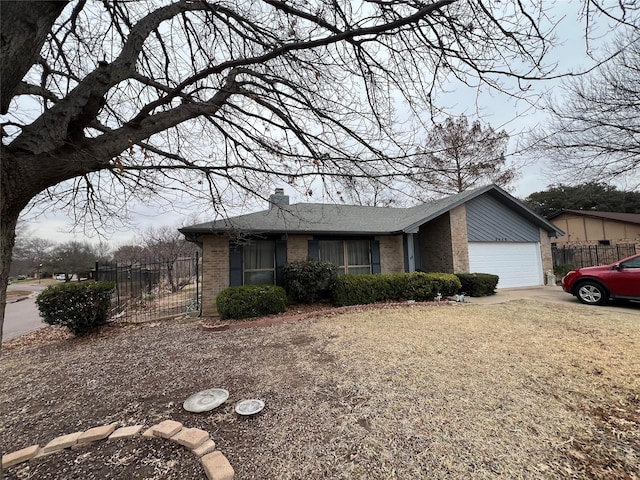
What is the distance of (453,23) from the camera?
2787mm

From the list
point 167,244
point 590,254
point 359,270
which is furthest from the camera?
point 167,244

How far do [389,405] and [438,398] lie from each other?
0.58 m

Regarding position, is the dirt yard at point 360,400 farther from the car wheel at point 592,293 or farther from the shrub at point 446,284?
the shrub at point 446,284

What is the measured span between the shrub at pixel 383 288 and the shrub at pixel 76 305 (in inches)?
249

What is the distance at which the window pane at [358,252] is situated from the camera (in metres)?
10.7

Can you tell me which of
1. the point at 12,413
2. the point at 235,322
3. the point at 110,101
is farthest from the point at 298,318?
the point at 110,101

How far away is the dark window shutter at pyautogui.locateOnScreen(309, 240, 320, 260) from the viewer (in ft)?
32.2

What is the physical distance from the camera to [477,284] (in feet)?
32.0

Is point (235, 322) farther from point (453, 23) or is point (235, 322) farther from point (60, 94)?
point (453, 23)

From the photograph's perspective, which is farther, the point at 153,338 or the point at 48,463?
the point at 153,338

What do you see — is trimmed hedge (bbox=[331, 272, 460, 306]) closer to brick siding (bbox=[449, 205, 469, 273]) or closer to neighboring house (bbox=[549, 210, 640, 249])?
brick siding (bbox=[449, 205, 469, 273])

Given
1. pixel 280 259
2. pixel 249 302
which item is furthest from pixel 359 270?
pixel 249 302

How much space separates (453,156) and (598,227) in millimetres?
26137

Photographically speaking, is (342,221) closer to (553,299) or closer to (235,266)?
(235,266)
